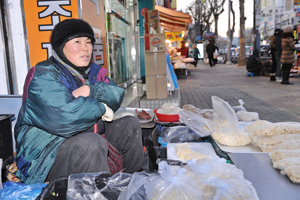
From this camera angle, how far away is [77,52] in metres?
2.15

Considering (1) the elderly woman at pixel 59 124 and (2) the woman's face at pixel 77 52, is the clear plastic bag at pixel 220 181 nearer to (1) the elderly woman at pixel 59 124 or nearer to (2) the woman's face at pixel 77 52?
(1) the elderly woman at pixel 59 124

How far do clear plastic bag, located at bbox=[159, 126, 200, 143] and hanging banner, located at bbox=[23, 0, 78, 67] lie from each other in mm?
1833

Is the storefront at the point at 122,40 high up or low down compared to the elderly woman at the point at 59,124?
up

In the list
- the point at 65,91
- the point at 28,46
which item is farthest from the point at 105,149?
the point at 28,46

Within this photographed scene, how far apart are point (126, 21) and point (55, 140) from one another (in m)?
6.51

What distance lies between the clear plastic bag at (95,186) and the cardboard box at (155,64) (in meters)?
3.93

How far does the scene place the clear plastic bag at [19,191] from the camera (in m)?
1.43

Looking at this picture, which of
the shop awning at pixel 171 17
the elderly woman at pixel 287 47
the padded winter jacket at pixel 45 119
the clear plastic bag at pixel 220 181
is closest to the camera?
the clear plastic bag at pixel 220 181

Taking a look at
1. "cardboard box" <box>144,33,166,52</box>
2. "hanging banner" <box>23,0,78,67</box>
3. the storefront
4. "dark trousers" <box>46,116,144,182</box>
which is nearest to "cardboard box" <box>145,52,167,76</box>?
"cardboard box" <box>144,33,166,52</box>

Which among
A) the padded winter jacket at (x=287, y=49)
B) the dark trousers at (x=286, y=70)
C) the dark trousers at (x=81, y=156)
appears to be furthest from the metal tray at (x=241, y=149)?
the dark trousers at (x=286, y=70)

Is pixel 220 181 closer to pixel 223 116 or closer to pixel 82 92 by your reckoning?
pixel 82 92

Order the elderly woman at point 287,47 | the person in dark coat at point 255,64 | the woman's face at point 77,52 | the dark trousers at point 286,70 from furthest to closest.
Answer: the person in dark coat at point 255,64, the dark trousers at point 286,70, the elderly woman at point 287,47, the woman's face at point 77,52

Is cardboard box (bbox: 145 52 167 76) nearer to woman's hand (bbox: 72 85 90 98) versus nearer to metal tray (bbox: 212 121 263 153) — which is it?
metal tray (bbox: 212 121 263 153)

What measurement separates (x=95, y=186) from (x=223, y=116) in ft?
6.26
